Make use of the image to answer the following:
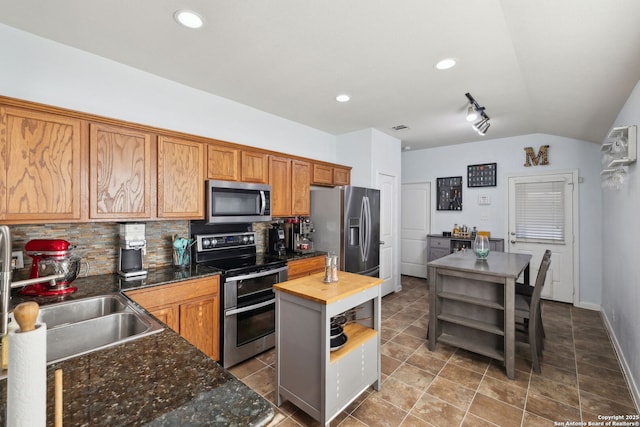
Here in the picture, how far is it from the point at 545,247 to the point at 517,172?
4.18 feet

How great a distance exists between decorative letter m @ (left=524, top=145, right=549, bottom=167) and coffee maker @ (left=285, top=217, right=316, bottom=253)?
149 inches

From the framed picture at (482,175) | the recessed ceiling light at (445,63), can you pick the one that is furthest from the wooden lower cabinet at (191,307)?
the framed picture at (482,175)

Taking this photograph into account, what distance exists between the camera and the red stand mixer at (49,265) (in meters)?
1.81

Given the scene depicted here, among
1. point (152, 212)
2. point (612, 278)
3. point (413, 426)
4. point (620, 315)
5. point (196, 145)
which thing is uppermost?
point (196, 145)

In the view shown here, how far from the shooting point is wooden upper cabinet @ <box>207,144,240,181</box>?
2.76 meters

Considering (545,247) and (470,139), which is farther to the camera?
(470,139)

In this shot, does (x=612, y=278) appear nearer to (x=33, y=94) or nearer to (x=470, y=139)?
(x=470, y=139)

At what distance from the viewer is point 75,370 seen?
99cm

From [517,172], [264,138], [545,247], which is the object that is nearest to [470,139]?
[517,172]

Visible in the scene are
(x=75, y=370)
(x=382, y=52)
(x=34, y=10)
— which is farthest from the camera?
(x=382, y=52)

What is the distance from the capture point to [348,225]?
12.1 ft

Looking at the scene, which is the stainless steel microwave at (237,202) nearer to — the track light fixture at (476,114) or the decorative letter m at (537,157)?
the track light fixture at (476,114)

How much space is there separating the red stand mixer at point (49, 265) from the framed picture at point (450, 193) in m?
5.51

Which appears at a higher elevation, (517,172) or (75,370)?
(517,172)
